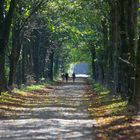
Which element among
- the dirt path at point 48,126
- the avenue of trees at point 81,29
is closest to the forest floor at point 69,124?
the dirt path at point 48,126

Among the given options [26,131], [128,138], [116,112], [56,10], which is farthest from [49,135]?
[56,10]

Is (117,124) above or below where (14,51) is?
below

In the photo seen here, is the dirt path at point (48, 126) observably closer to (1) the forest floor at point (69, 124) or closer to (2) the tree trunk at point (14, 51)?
(1) the forest floor at point (69, 124)

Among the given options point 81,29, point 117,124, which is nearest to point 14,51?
point 117,124

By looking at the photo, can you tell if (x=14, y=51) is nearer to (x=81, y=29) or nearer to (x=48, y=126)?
(x=48, y=126)

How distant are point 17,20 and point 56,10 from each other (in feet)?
23.4

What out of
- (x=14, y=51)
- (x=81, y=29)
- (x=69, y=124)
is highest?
(x=81, y=29)

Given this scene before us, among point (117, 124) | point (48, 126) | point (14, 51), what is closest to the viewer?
point (48, 126)

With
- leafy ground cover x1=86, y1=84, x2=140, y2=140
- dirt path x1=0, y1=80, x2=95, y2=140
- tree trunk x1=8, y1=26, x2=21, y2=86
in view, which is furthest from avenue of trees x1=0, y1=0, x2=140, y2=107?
dirt path x1=0, y1=80, x2=95, y2=140

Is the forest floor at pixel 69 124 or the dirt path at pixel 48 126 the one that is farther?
the forest floor at pixel 69 124

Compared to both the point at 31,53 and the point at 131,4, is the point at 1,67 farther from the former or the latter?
the point at 31,53

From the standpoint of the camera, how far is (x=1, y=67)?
3306 cm

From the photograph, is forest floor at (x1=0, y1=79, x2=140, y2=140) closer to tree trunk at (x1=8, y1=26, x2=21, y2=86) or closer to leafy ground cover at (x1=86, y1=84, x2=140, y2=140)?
leafy ground cover at (x1=86, y1=84, x2=140, y2=140)

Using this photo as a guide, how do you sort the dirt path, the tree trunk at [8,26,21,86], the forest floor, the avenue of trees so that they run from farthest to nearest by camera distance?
the tree trunk at [8,26,21,86] < the avenue of trees < the forest floor < the dirt path
